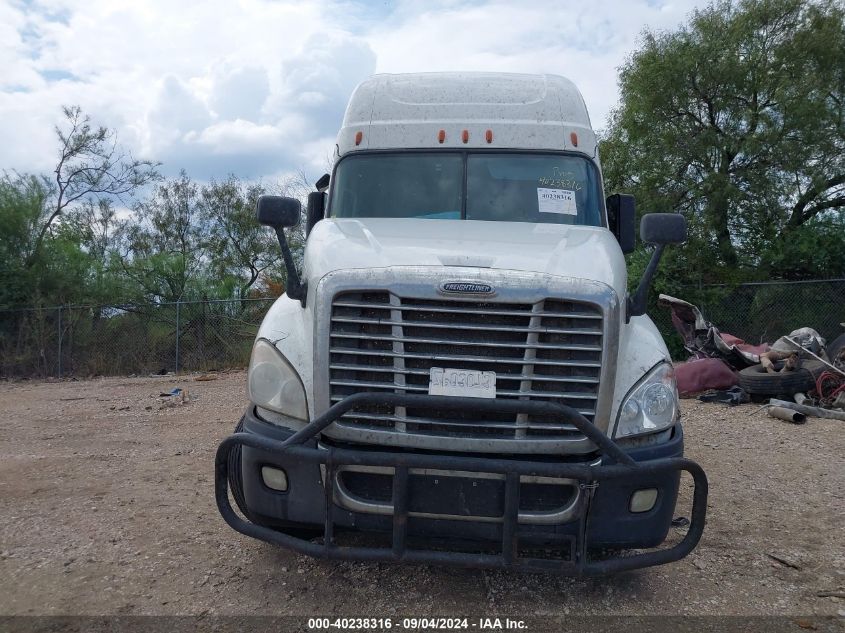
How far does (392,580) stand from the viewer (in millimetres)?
3879

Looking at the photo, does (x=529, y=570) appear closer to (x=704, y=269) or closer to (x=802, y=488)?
(x=802, y=488)

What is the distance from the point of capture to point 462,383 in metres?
3.37

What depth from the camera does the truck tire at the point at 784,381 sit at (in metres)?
10.1

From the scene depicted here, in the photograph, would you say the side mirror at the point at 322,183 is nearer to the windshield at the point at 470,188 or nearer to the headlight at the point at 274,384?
the windshield at the point at 470,188

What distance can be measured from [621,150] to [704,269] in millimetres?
4281

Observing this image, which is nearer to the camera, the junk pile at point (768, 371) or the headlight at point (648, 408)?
the headlight at point (648, 408)

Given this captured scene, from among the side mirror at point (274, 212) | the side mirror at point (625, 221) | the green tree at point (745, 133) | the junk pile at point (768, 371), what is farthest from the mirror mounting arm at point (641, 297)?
the green tree at point (745, 133)

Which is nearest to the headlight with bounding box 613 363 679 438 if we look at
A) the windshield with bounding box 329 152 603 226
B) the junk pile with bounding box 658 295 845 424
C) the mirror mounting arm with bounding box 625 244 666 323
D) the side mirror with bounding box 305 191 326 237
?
the mirror mounting arm with bounding box 625 244 666 323

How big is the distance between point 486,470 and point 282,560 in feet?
5.45

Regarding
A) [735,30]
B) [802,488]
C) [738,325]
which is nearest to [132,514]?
[802,488]

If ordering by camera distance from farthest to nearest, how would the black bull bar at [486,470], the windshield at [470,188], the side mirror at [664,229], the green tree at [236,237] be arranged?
the green tree at [236,237] < the windshield at [470,188] < the side mirror at [664,229] < the black bull bar at [486,470]

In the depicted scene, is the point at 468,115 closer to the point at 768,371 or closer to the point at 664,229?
the point at 664,229

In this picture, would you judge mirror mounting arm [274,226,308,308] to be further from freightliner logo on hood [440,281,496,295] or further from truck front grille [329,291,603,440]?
freightliner logo on hood [440,281,496,295]

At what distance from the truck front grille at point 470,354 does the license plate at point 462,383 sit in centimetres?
3
